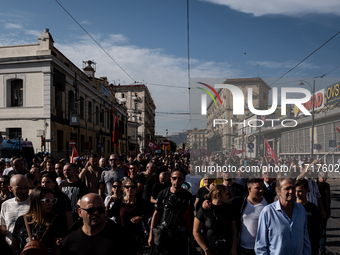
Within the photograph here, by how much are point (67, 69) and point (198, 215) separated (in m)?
24.4

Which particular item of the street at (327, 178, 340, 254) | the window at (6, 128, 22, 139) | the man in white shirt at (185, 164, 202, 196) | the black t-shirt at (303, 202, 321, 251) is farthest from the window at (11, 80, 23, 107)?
the black t-shirt at (303, 202, 321, 251)

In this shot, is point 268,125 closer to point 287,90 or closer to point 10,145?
point 287,90

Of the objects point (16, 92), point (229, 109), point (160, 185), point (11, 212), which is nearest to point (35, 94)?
point (16, 92)

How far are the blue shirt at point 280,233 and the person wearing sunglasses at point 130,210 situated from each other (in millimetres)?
1497

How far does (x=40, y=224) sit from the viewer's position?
10.6ft

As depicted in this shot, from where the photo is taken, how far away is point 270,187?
625cm

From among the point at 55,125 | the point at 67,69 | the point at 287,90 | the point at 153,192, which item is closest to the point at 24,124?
the point at 55,125

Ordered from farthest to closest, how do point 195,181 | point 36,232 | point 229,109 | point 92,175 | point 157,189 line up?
point 195,181 → point 92,175 → point 157,189 → point 229,109 → point 36,232

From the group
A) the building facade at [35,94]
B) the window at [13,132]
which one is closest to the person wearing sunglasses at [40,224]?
the building facade at [35,94]

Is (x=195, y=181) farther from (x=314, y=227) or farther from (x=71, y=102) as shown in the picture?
(x=71, y=102)

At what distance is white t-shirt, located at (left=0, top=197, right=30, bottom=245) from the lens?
3598mm

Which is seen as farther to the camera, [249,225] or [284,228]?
[249,225]

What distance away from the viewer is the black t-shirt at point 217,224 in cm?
381

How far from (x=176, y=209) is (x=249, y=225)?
1.05 meters
